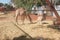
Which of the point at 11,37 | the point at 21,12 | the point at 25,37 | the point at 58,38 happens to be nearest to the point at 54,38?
the point at 58,38

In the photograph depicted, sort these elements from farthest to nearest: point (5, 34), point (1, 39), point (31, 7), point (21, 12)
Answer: point (31, 7) → point (21, 12) → point (5, 34) → point (1, 39)

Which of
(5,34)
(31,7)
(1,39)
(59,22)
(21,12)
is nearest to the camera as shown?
(1,39)

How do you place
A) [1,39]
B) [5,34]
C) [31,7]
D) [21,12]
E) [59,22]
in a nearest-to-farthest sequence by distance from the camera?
1. [1,39]
2. [5,34]
3. [59,22]
4. [21,12]
5. [31,7]

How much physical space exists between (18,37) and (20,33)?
801mm

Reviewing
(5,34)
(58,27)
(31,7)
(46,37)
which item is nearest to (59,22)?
(58,27)

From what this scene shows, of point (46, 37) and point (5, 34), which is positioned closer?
point (46, 37)

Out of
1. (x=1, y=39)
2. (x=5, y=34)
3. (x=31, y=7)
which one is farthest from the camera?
(x=31, y=7)

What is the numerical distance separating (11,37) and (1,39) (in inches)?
22.6

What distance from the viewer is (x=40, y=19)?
15.1 meters

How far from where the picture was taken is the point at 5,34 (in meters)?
10.1

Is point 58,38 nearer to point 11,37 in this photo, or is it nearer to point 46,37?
point 46,37

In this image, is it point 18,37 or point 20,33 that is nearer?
point 18,37

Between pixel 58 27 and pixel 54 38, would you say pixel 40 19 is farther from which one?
pixel 54 38

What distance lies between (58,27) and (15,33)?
2800 mm
